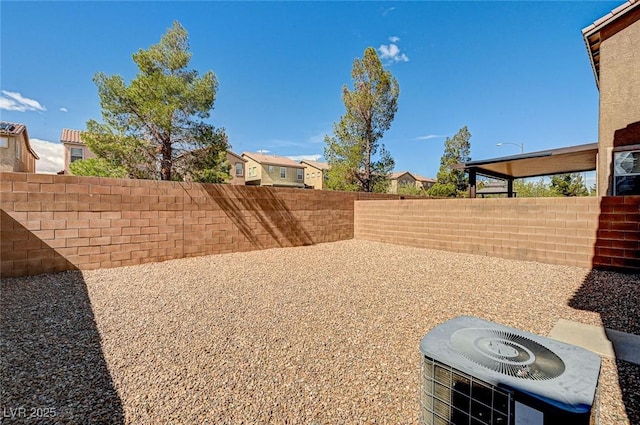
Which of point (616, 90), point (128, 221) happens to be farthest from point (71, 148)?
point (616, 90)

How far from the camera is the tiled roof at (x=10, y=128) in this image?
15.4m

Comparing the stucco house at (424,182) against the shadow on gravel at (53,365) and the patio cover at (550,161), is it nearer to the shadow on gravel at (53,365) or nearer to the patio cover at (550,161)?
the patio cover at (550,161)

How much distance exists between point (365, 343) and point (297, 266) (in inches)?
146

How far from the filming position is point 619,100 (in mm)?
7805

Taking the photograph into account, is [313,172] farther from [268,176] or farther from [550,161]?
[550,161]

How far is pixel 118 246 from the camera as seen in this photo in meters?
6.20

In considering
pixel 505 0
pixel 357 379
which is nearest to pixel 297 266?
pixel 357 379

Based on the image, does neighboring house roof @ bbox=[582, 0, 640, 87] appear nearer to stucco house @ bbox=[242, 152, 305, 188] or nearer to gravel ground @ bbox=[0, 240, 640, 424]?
gravel ground @ bbox=[0, 240, 640, 424]

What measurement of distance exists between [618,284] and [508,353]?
5.41 metres

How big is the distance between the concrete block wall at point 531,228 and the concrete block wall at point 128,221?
384 cm

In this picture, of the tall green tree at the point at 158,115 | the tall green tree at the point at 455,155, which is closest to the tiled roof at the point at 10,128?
the tall green tree at the point at 158,115

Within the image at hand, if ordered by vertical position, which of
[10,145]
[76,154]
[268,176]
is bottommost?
[10,145]

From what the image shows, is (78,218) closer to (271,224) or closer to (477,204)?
(271,224)

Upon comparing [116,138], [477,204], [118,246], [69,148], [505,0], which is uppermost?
[505,0]
